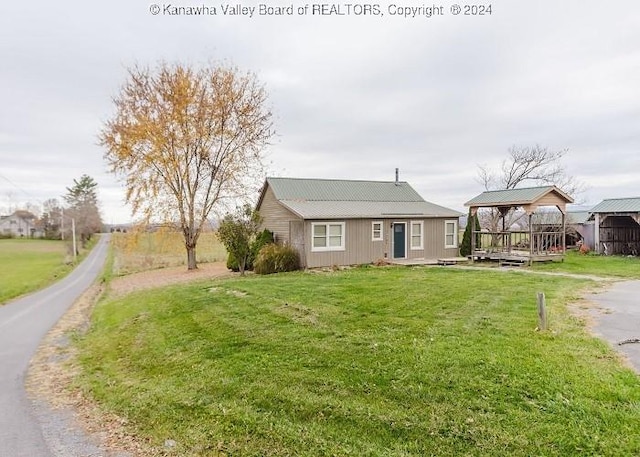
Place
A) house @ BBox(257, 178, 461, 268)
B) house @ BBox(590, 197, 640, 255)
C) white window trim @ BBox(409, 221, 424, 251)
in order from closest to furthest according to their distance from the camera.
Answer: house @ BBox(257, 178, 461, 268)
white window trim @ BBox(409, 221, 424, 251)
house @ BBox(590, 197, 640, 255)

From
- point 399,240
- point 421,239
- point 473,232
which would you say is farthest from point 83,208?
point 473,232

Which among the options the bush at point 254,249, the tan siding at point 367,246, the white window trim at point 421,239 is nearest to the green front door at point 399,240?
the tan siding at point 367,246

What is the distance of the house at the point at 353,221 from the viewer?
19172 mm

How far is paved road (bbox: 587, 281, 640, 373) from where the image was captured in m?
6.10

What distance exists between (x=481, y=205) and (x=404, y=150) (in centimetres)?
1041

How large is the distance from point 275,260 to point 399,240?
6.46 meters

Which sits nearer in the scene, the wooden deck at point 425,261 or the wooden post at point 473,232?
the wooden deck at point 425,261

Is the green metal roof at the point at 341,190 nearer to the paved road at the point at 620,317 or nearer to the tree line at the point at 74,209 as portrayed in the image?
the paved road at the point at 620,317

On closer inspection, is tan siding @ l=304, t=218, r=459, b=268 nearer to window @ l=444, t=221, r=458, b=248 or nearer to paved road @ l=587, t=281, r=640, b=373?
window @ l=444, t=221, r=458, b=248

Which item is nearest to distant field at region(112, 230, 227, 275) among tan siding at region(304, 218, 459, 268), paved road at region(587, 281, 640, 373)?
tan siding at region(304, 218, 459, 268)

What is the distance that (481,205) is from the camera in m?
20.7

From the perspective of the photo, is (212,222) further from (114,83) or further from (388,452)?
(388,452)

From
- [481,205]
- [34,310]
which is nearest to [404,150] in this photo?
[481,205]

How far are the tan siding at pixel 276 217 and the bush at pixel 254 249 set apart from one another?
0.51 meters
